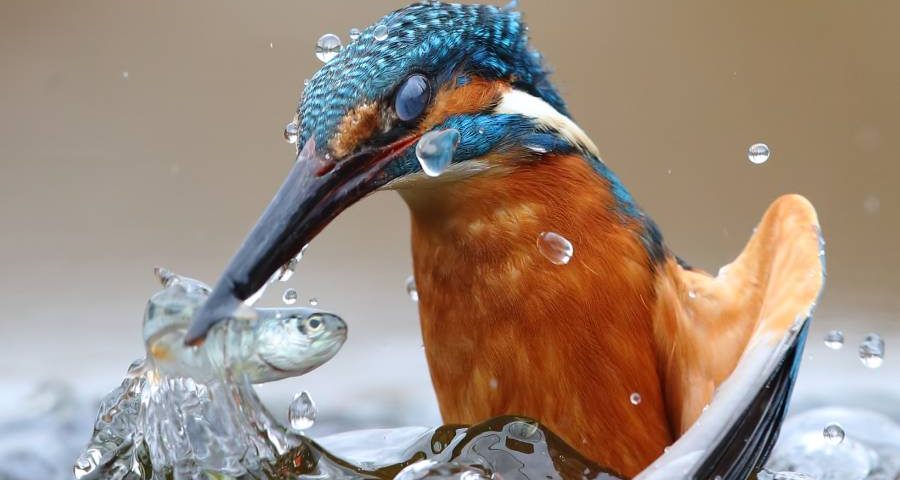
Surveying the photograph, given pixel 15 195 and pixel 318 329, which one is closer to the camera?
pixel 318 329

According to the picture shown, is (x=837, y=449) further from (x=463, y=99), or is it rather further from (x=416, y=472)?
(x=463, y=99)

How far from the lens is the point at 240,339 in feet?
4.75

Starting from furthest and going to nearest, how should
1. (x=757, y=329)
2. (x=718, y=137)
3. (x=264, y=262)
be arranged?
(x=718, y=137) < (x=757, y=329) < (x=264, y=262)

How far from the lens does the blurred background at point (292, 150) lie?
3.05 metres

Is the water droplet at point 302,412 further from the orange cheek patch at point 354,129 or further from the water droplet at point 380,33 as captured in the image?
the water droplet at point 380,33

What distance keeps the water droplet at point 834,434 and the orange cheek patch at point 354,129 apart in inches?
43.0

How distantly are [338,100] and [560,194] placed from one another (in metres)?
0.38

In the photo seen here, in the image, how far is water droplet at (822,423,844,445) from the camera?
199cm

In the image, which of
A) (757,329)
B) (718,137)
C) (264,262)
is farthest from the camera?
(718,137)

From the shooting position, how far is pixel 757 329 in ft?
4.99

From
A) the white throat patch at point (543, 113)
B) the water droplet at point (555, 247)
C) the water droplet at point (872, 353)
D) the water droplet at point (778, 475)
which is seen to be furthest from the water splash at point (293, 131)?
the water droplet at point (872, 353)

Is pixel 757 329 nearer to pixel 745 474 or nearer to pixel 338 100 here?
pixel 745 474

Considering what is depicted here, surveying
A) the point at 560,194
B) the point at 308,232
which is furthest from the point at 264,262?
the point at 560,194

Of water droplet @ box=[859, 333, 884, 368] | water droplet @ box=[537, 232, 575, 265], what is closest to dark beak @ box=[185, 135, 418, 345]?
water droplet @ box=[537, 232, 575, 265]
